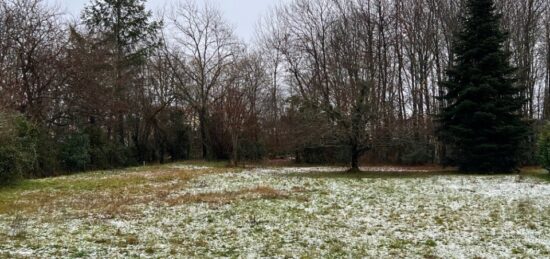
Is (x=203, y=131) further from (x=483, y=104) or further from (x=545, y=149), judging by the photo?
(x=545, y=149)

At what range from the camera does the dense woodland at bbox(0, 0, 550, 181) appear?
75.6 ft

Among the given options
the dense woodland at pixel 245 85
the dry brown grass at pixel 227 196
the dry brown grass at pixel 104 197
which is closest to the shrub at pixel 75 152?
the dense woodland at pixel 245 85

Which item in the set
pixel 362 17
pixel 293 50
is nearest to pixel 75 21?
pixel 293 50

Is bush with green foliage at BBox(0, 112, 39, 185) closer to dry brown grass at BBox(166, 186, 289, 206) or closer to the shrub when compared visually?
the shrub

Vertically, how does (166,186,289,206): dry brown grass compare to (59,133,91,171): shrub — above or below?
below

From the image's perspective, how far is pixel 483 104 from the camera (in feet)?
71.2

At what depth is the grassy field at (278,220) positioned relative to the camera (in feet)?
24.2

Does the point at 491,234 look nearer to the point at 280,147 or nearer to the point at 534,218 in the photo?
the point at 534,218

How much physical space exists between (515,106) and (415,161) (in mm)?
9290

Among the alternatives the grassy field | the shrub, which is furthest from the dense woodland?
the grassy field

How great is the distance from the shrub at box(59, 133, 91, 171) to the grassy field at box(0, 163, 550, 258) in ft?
27.2

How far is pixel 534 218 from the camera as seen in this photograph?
32.6ft

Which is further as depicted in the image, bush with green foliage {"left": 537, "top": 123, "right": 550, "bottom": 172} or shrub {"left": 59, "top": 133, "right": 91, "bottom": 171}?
shrub {"left": 59, "top": 133, "right": 91, "bottom": 171}

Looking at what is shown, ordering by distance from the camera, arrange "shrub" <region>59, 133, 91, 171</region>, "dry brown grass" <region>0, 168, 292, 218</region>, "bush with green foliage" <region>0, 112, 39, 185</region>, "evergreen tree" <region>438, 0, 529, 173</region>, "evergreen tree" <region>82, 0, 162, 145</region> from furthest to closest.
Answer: "evergreen tree" <region>82, 0, 162, 145</region>, "shrub" <region>59, 133, 91, 171</region>, "evergreen tree" <region>438, 0, 529, 173</region>, "bush with green foliage" <region>0, 112, 39, 185</region>, "dry brown grass" <region>0, 168, 292, 218</region>
